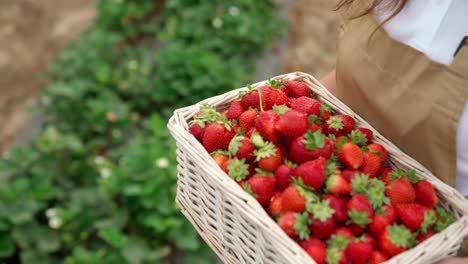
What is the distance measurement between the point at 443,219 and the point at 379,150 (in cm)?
20

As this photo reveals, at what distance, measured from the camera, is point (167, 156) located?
2.32 metres

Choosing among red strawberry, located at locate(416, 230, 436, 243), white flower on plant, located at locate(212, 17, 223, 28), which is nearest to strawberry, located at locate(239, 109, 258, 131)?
red strawberry, located at locate(416, 230, 436, 243)

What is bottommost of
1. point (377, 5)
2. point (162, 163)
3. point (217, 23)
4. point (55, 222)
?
point (55, 222)

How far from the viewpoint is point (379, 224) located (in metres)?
1.00

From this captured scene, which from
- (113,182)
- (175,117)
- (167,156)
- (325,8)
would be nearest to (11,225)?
(113,182)

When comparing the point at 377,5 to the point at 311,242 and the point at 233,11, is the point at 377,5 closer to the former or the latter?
the point at 311,242

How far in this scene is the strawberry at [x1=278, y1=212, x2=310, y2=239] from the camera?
100 cm

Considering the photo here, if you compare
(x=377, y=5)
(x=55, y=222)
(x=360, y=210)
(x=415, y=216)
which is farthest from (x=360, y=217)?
(x=55, y=222)

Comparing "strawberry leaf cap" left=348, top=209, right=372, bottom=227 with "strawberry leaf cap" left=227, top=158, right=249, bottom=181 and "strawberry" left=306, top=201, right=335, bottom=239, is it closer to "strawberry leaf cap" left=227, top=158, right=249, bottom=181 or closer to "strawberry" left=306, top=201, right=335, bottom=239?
"strawberry" left=306, top=201, right=335, bottom=239

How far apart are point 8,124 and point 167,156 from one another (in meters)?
1.32

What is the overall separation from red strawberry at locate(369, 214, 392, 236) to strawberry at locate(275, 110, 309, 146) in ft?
0.79

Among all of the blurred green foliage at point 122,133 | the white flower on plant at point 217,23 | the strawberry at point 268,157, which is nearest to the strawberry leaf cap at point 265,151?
the strawberry at point 268,157

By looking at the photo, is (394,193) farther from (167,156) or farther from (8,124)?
(8,124)

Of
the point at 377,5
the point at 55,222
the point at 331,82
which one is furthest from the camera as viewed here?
the point at 55,222
